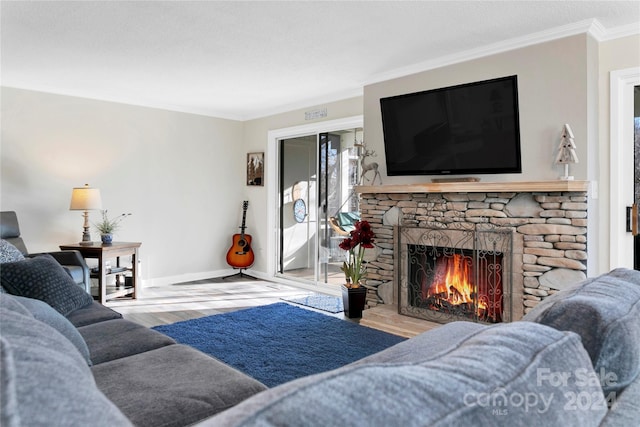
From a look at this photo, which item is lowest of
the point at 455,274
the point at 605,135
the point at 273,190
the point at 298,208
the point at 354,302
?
the point at 354,302

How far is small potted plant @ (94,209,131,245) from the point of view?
486 cm

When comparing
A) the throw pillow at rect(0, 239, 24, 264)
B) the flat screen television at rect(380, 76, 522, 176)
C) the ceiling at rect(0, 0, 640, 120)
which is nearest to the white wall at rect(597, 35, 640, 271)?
the ceiling at rect(0, 0, 640, 120)

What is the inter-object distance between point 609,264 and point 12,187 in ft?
18.2

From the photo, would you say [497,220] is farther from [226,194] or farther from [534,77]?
[226,194]

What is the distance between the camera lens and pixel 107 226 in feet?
16.5

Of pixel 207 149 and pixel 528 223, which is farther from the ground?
pixel 207 149

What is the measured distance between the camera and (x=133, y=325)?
2268 millimetres

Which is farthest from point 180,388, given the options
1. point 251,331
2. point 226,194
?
point 226,194

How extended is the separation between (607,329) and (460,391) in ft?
1.52

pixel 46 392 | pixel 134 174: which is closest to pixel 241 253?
pixel 134 174

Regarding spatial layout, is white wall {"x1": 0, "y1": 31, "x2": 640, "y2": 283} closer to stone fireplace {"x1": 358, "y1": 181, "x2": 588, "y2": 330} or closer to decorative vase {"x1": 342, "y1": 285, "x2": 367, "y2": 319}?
stone fireplace {"x1": 358, "y1": 181, "x2": 588, "y2": 330}

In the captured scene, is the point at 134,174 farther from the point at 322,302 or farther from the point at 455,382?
the point at 455,382

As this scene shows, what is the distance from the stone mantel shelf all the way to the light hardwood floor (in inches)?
77.0

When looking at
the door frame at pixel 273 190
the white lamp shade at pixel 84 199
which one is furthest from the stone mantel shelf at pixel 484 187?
the white lamp shade at pixel 84 199
